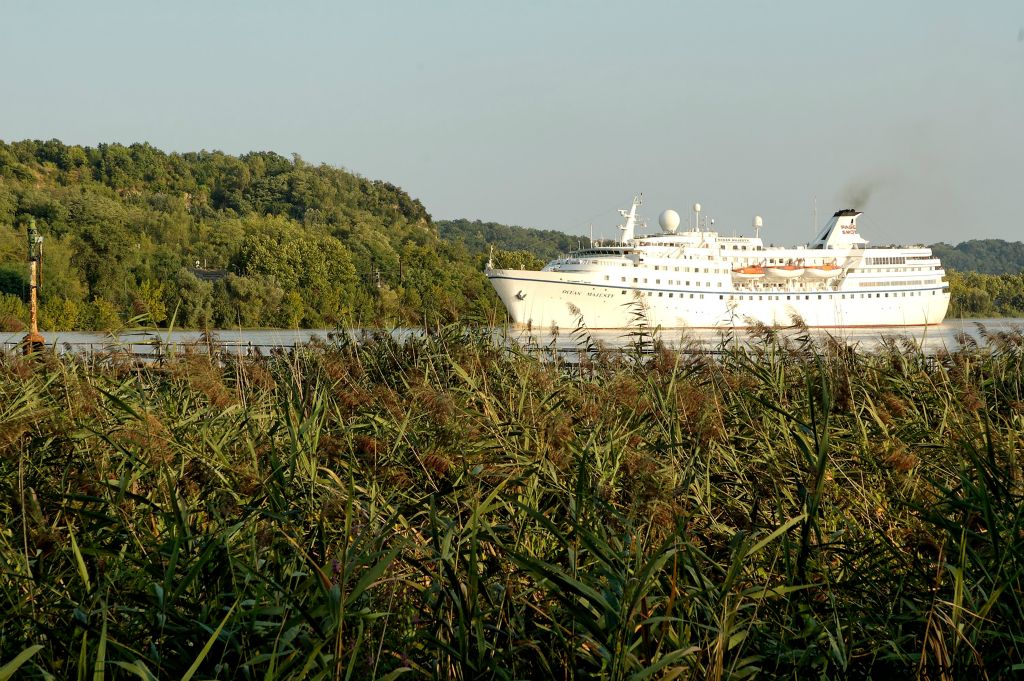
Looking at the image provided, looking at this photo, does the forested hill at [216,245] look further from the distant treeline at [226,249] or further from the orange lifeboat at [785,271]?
the orange lifeboat at [785,271]

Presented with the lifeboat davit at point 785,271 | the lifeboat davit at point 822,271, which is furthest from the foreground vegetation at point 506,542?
the lifeboat davit at point 822,271

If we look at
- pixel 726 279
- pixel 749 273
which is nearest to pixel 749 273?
pixel 749 273

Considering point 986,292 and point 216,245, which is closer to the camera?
point 216,245

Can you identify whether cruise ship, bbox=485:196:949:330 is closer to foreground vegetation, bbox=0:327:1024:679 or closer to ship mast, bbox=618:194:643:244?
ship mast, bbox=618:194:643:244

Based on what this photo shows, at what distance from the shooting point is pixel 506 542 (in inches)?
165

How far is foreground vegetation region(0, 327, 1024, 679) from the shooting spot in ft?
9.76

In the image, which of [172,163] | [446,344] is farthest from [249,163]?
[446,344]

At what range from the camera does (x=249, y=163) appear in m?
94.8

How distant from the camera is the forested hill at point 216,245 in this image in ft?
36.7

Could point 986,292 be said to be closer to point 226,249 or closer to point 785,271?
point 785,271

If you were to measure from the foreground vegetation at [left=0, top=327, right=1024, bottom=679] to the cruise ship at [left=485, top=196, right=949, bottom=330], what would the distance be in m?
41.6

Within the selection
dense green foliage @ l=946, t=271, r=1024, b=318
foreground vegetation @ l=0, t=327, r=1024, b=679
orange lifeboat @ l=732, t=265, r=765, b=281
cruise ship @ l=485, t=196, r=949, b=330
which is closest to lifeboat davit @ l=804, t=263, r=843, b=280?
cruise ship @ l=485, t=196, r=949, b=330

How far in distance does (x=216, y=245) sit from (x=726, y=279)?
3026 centimetres

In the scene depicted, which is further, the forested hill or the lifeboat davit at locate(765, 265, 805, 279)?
the lifeboat davit at locate(765, 265, 805, 279)
